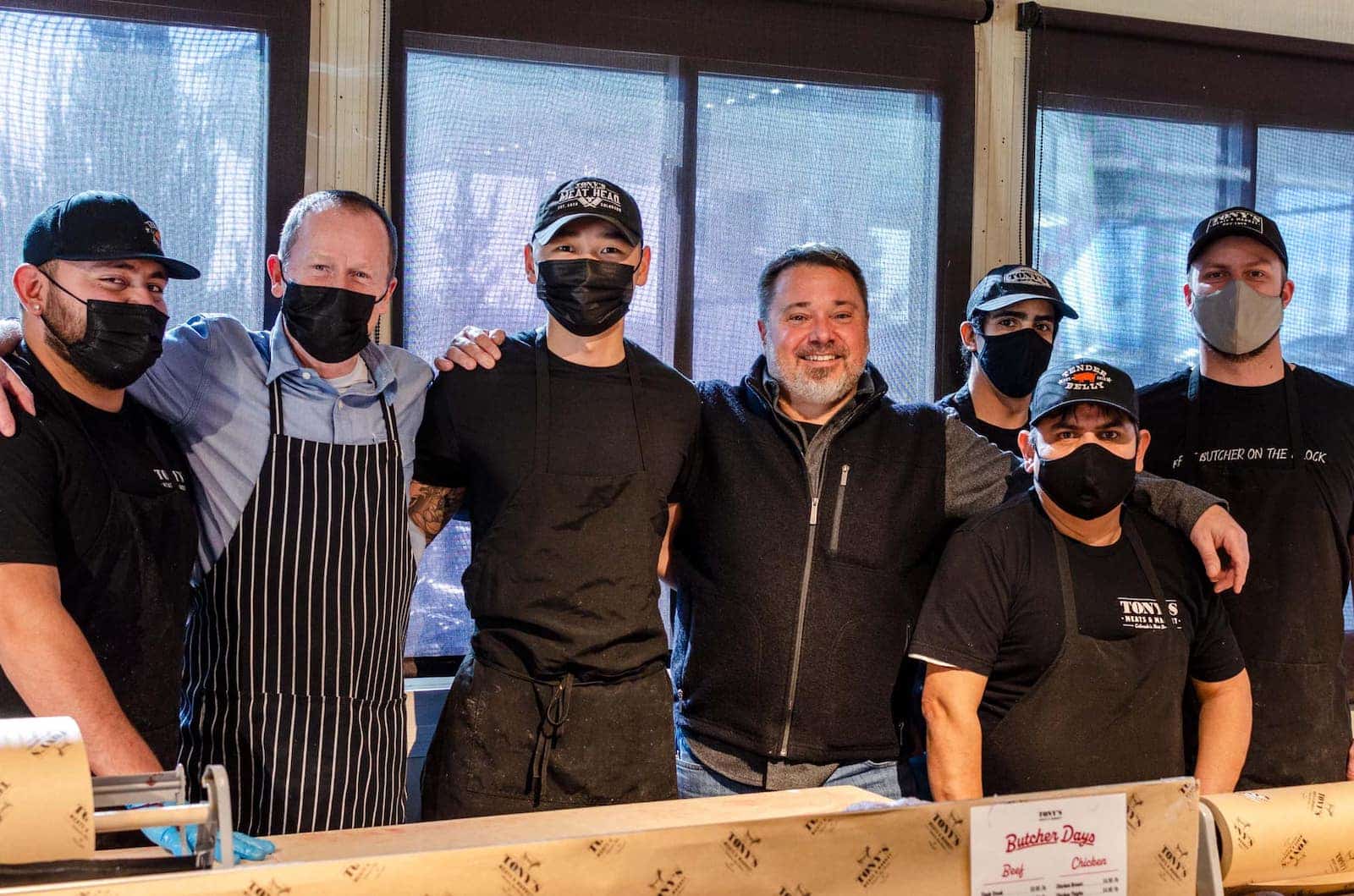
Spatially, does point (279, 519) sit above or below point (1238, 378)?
below

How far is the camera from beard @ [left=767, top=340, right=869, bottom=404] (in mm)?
2441

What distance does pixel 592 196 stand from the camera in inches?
→ 93.7

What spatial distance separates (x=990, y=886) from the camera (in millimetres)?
1350

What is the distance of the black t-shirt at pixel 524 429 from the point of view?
2.31 metres

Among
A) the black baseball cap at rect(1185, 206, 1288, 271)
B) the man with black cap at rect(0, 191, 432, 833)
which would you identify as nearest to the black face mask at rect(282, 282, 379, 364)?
the man with black cap at rect(0, 191, 432, 833)

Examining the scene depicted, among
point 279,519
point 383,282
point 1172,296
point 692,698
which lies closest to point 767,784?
point 692,698

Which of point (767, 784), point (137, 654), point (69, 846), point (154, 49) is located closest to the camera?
point (69, 846)

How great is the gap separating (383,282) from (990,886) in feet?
4.93

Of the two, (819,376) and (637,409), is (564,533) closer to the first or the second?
(637,409)

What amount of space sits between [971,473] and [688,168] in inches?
43.9

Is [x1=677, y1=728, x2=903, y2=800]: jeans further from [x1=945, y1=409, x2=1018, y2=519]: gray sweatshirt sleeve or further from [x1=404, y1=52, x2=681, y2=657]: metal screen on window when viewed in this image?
[x1=404, y1=52, x2=681, y2=657]: metal screen on window

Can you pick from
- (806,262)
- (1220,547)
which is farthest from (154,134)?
(1220,547)

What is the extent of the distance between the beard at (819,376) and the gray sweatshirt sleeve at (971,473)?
244mm

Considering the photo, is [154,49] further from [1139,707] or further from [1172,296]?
[1172,296]
